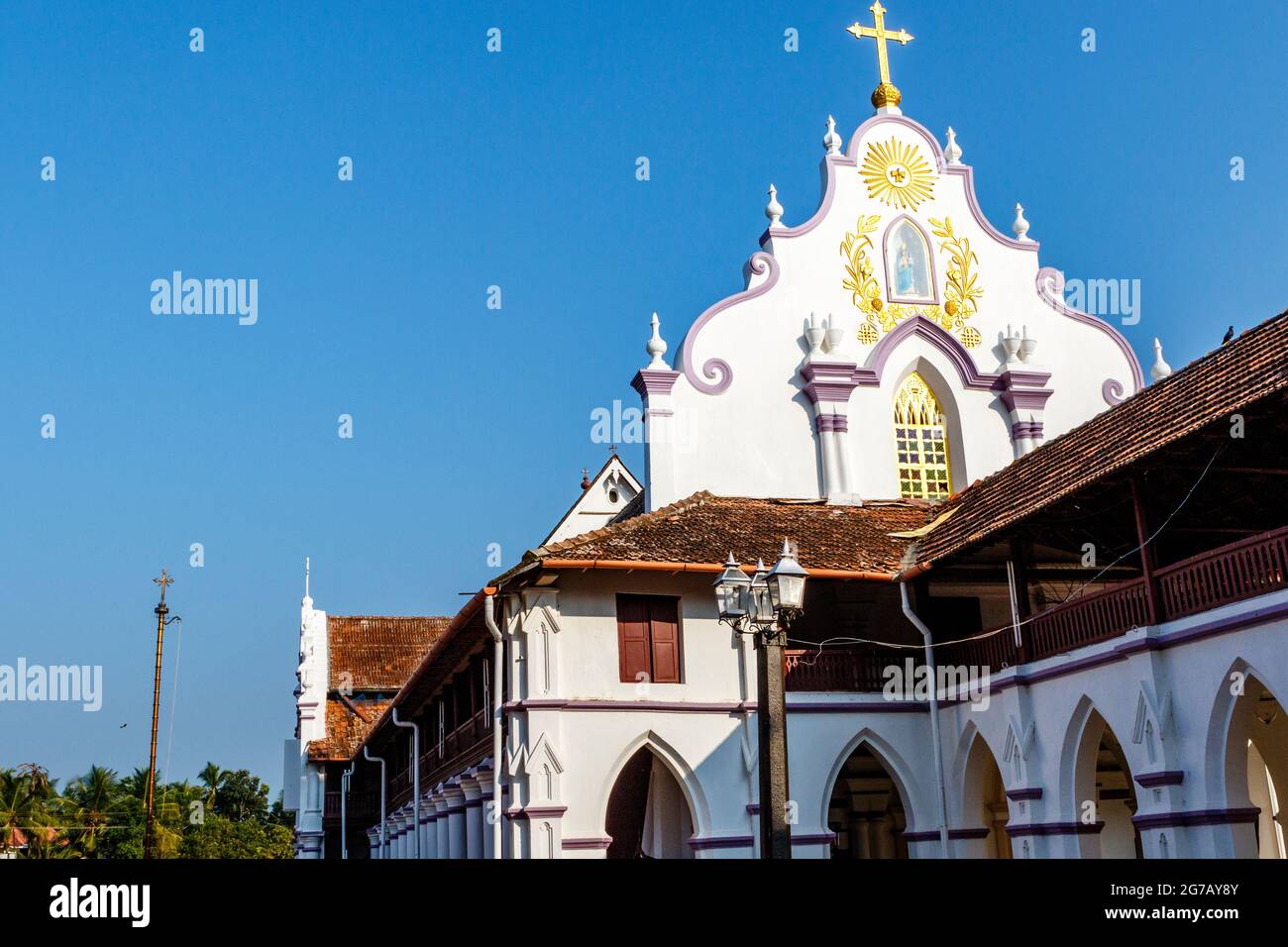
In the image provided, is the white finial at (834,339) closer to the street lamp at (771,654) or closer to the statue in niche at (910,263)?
the statue in niche at (910,263)

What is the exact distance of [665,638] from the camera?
22312 mm

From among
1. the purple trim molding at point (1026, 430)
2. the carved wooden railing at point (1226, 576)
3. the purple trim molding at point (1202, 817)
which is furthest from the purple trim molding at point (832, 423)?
the purple trim molding at point (1202, 817)

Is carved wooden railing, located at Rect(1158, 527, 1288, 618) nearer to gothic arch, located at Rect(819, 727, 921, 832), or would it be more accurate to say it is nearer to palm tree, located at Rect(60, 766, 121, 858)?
gothic arch, located at Rect(819, 727, 921, 832)

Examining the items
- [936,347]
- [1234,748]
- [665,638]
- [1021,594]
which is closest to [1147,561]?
[1234,748]

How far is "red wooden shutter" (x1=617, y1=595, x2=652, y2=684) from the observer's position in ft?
72.0

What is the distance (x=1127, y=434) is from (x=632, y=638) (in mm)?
8204

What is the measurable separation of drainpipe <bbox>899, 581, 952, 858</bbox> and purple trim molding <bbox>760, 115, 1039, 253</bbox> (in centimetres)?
847

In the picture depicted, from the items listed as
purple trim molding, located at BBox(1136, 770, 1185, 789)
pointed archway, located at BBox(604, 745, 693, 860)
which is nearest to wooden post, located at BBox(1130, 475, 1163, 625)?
purple trim molding, located at BBox(1136, 770, 1185, 789)

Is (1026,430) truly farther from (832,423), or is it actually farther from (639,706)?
(639,706)

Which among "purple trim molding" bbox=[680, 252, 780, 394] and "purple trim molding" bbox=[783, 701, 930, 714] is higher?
"purple trim molding" bbox=[680, 252, 780, 394]

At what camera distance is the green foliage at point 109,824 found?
53.0m

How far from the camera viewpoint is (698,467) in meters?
25.7
